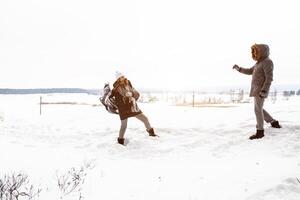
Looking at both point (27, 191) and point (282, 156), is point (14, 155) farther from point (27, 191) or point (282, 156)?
point (282, 156)

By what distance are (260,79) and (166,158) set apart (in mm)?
2614

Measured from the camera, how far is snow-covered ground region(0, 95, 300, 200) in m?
5.88

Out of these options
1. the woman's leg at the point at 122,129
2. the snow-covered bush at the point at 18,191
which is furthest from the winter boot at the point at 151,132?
the snow-covered bush at the point at 18,191

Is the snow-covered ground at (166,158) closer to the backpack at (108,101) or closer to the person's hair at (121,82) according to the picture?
the backpack at (108,101)

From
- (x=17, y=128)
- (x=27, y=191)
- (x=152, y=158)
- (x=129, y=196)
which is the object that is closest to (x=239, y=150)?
(x=152, y=158)

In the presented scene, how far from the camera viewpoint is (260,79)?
8734mm

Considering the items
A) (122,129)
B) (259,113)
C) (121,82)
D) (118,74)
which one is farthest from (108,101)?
(259,113)

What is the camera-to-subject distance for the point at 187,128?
33.0 feet

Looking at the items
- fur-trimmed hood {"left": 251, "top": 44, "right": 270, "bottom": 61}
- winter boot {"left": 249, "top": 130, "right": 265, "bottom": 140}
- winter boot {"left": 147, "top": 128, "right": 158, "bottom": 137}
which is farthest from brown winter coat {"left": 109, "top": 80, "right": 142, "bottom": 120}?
fur-trimmed hood {"left": 251, "top": 44, "right": 270, "bottom": 61}

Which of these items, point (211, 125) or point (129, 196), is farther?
point (211, 125)

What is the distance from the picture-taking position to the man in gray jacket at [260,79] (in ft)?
28.1

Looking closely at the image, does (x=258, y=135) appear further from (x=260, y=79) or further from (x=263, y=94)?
(x=260, y=79)

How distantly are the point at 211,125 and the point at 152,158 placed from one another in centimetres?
267

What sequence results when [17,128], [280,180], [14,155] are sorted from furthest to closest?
[17,128] → [14,155] → [280,180]
